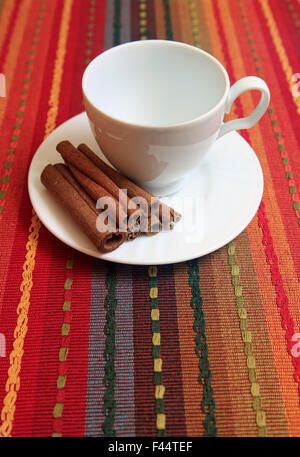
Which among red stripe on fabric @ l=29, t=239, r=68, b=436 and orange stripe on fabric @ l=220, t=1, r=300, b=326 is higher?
orange stripe on fabric @ l=220, t=1, r=300, b=326

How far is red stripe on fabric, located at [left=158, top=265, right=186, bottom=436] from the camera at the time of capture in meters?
0.35

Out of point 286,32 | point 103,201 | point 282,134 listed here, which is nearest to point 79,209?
point 103,201

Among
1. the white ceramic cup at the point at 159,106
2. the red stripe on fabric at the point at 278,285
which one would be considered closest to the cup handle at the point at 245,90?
the white ceramic cup at the point at 159,106

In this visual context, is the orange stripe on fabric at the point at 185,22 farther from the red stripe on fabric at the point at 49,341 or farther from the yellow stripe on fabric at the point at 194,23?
the red stripe on fabric at the point at 49,341

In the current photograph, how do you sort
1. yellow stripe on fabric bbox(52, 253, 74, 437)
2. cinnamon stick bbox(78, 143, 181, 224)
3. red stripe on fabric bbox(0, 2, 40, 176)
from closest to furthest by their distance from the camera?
yellow stripe on fabric bbox(52, 253, 74, 437), cinnamon stick bbox(78, 143, 181, 224), red stripe on fabric bbox(0, 2, 40, 176)

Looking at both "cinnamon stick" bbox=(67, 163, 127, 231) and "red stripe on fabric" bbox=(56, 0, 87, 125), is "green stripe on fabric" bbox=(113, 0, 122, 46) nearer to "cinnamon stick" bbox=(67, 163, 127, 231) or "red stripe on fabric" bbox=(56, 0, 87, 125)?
"red stripe on fabric" bbox=(56, 0, 87, 125)

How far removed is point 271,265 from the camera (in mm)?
458

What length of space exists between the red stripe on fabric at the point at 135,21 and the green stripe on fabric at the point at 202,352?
520mm

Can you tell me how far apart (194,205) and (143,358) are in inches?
A: 7.4

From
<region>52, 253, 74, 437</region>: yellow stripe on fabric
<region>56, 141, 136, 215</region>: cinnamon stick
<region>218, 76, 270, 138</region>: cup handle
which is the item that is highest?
<region>218, 76, 270, 138</region>: cup handle

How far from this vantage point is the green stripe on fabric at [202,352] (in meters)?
0.35

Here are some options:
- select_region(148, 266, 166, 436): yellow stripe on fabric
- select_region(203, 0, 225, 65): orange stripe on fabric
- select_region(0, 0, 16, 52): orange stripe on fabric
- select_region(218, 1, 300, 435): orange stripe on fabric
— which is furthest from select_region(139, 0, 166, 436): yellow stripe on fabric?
select_region(0, 0, 16, 52): orange stripe on fabric
